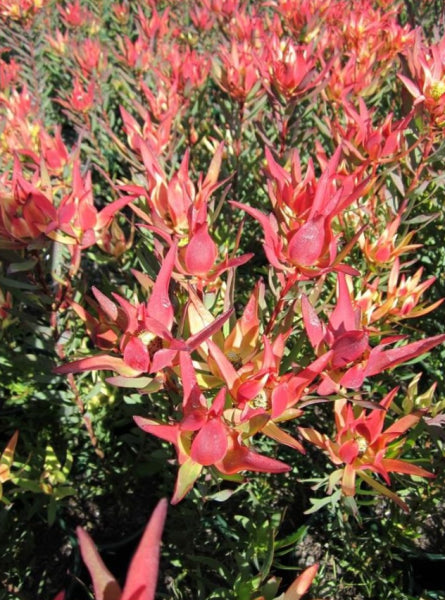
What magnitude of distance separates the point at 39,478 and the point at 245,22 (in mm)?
2583

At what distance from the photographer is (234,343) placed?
0.95 m

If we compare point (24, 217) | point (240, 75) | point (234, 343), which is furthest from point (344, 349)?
point (240, 75)

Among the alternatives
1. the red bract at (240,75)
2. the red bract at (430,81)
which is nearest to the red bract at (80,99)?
the red bract at (240,75)

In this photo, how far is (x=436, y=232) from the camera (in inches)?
85.8

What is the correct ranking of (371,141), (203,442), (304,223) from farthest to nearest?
(371,141) → (304,223) → (203,442)

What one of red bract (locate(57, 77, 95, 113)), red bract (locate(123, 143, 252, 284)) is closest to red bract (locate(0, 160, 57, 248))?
red bract (locate(123, 143, 252, 284))

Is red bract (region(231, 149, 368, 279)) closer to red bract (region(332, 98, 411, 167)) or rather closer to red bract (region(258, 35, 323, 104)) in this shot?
red bract (region(332, 98, 411, 167))

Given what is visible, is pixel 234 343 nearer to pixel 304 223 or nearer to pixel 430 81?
pixel 304 223

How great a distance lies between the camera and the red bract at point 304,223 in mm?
861

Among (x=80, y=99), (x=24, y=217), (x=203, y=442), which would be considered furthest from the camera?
(x=80, y=99)

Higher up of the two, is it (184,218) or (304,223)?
(184,218)

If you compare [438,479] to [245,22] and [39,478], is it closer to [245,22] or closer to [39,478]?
[39,478]

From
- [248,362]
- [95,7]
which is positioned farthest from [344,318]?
[95,7]

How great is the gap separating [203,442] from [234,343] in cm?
27
